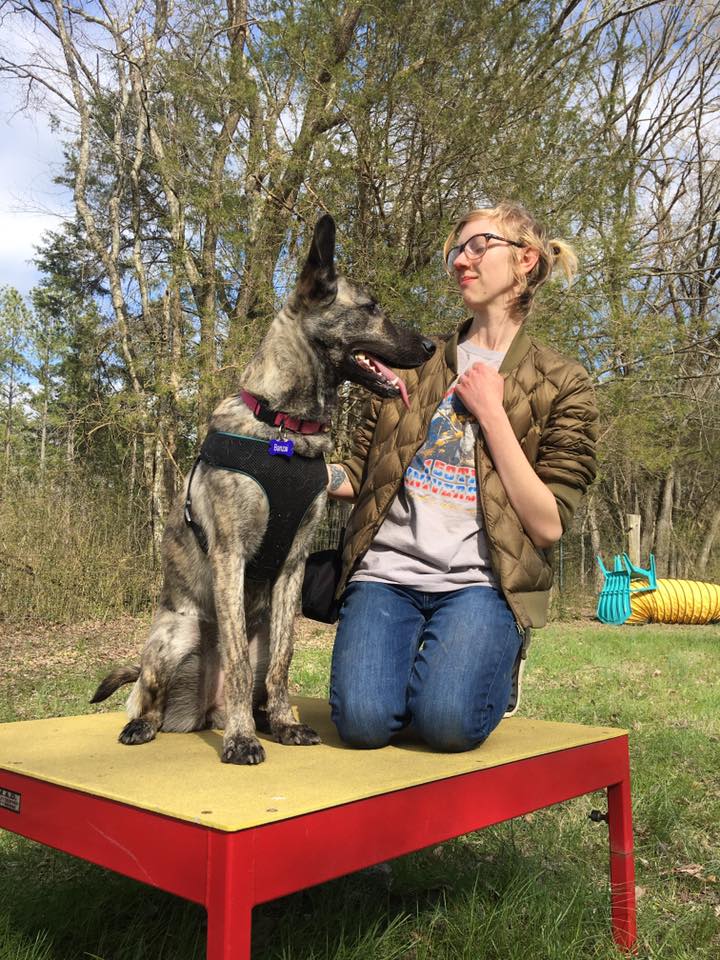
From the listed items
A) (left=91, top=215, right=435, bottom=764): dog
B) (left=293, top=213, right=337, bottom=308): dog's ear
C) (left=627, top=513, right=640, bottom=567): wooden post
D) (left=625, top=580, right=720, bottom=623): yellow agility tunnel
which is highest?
(left=293, top=213, right=337, bottom=308): dog's ear

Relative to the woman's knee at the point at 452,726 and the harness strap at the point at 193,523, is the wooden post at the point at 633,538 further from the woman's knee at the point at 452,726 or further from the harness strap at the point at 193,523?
the harness strap at the point at 193,523

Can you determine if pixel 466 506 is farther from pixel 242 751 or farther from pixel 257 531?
pixel 242 751

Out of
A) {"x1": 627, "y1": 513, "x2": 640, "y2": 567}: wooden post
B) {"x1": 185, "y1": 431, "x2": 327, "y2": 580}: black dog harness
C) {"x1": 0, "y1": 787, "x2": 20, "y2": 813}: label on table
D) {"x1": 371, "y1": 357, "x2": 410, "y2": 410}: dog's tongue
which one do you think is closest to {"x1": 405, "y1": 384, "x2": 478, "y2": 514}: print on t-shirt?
{"x1": 371, "y1": 357, "x2": 410, "y2": 410}: dog's tongue

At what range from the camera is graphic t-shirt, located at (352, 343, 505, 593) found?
8.32ft

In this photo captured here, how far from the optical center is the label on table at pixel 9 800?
1.75 m

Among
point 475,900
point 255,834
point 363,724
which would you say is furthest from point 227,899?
→ point 475,900

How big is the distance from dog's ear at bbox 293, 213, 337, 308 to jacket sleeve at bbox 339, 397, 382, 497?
0.45 m

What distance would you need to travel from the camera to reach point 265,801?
4.89 feet

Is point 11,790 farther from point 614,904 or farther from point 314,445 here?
point 614,904

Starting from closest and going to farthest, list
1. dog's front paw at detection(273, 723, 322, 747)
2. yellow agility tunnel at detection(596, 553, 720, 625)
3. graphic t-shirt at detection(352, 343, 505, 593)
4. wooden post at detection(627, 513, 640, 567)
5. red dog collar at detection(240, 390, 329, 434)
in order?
dog's front paw at detection(273, 723, 322, 747) → red dog collar at detection(240, 390, 329, 434) → graphic t-shirt at detection(352, 343, 505, 593) → yellow agility tunnel at detection(596, 553, 720, 625) → wooden post at detection(627, 513, 640, 567)

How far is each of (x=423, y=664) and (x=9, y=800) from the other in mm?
1148

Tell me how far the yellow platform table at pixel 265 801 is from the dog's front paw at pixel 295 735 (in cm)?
6

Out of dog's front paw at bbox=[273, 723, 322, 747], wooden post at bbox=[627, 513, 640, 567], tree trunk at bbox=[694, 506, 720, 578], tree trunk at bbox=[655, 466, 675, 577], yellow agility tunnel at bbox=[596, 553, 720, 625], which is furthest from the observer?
tree trunk at bbox=[655, 466, 675, 577]

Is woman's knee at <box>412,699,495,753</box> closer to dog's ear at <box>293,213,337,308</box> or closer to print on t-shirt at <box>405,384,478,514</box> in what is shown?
print on t-shirt at <box>405,384,478,514</box>
